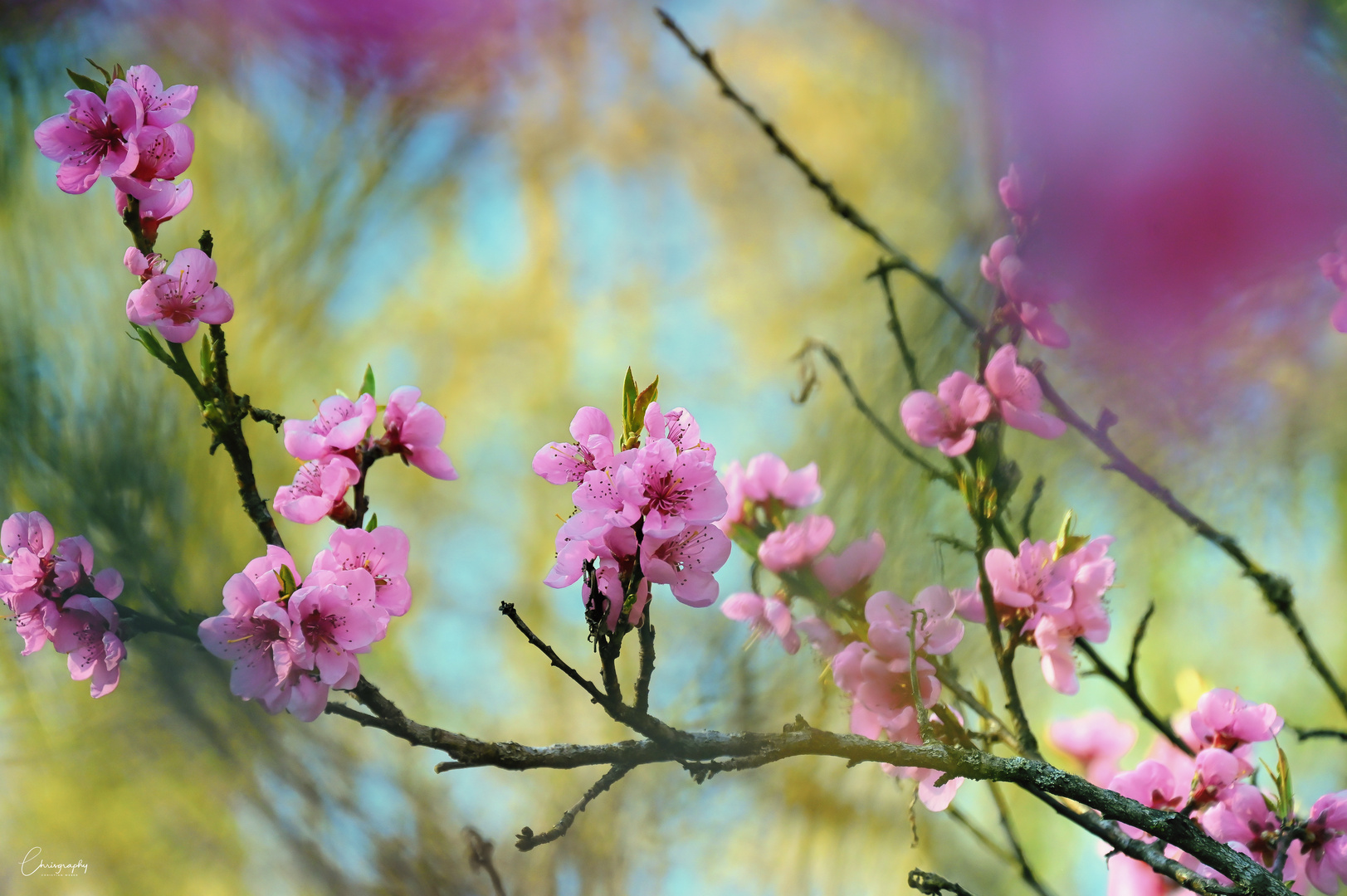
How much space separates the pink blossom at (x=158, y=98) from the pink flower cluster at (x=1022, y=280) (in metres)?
0.27

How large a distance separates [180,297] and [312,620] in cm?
11

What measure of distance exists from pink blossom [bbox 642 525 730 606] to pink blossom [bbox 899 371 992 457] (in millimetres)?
124

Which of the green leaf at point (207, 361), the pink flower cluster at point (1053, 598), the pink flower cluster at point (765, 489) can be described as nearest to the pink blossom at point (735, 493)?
the pink flower cluster at point (765, 489)

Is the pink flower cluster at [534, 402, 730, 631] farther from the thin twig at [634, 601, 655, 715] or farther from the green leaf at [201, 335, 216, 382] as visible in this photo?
the green leaf at [201, 335, 216, 382]

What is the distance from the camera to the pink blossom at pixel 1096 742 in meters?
0.42

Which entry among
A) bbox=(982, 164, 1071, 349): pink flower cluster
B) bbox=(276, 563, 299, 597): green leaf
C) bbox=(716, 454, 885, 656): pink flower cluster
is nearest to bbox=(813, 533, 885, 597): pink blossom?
bbox=(716, 454, 885, 656): pink flower cluster

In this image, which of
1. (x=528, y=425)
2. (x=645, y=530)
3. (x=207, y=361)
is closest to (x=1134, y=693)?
(x=645, y=530)

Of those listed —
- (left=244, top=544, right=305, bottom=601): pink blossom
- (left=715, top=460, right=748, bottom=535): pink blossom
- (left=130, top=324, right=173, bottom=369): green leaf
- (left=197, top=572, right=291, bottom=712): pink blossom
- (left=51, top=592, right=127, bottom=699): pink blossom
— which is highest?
(left=715, top=460, right=748, bottom=535): pink blossom

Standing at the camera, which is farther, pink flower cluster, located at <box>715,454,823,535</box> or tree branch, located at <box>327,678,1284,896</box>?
pink flower cluster, located at <box>715,454,823,535</box>

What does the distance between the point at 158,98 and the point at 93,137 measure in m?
0.02

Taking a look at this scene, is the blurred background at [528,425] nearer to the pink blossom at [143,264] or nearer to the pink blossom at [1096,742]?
the pink blossom at [1096,742]

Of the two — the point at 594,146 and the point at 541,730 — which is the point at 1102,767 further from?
the point at 594,146

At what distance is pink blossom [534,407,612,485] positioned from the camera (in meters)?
0.21

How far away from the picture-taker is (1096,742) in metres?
0.42
